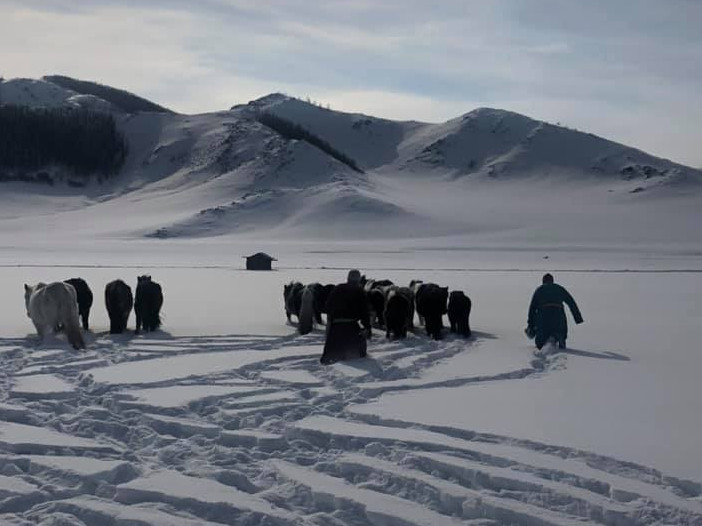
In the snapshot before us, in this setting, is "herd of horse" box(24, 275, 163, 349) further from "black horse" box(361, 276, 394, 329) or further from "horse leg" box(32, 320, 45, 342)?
"black horse" box(361, 276, 394, 329)

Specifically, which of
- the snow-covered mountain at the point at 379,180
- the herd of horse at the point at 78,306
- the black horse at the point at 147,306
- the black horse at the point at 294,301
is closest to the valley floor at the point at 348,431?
the herd of horse at the point at 78,306

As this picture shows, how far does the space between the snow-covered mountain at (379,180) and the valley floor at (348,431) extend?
5886cm

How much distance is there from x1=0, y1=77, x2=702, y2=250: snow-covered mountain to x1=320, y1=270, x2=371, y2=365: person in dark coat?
58.8m

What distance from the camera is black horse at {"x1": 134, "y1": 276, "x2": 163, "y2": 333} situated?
598 inches

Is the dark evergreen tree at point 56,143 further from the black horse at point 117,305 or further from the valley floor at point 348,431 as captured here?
the valley floor at point 348,431

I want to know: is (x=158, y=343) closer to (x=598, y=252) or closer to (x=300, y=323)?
(x=300, y=323)

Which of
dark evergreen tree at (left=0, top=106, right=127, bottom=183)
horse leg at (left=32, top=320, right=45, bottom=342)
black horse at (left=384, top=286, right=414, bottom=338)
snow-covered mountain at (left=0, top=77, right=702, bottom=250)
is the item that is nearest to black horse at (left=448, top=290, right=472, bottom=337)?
black horse at (left=384, top=286, right=414, bottom=338)

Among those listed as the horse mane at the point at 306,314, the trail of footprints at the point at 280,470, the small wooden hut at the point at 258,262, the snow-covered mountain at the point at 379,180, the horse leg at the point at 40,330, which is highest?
the snow-covered mountain at the point at 379,180

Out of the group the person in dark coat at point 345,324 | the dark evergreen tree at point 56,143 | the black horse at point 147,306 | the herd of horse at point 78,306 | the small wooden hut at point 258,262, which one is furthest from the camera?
the dark evergreen tree at point 56,143

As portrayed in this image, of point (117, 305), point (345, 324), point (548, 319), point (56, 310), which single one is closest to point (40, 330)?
point (56, 310)

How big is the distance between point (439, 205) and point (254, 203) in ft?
67.6

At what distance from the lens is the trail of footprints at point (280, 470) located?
234 inches

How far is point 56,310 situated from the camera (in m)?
13.5

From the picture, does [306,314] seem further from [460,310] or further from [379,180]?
[379,180]
